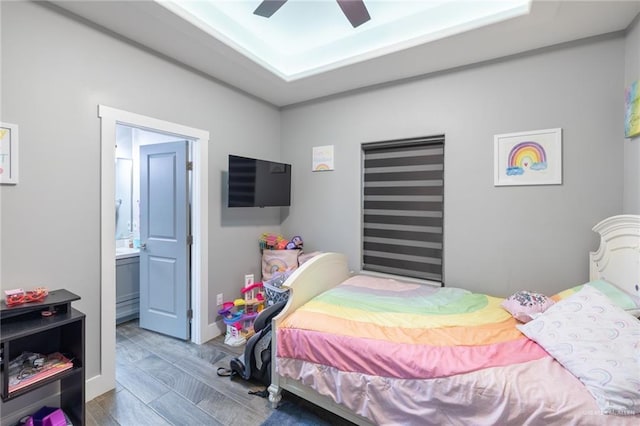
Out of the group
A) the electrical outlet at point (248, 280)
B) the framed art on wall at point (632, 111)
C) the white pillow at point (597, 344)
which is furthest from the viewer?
the electrical outlet at point (248, 280)

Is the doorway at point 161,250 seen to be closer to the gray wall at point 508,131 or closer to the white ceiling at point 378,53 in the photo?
the white ceiling at point 378,53

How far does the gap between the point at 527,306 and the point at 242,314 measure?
2.48 meters

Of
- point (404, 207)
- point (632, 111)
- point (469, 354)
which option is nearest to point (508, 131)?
point (632, 111)

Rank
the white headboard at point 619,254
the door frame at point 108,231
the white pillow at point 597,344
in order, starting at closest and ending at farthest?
the white pillow at point 597,344
the white headboard at point 619,254
the door frame at point 108,231

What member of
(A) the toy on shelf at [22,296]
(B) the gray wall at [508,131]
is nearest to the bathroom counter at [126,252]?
(A) the toy on shelf at [22,296]

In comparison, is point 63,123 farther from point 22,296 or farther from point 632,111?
point 632,111

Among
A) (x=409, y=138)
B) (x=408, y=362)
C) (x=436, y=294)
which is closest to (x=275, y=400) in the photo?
(x=408, y=362)

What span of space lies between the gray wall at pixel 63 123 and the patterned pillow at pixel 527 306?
2.97 metres

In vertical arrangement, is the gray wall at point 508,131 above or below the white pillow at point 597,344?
above

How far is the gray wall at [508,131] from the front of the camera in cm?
215

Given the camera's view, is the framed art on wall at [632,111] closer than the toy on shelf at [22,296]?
No

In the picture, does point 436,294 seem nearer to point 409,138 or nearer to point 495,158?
point 495,158

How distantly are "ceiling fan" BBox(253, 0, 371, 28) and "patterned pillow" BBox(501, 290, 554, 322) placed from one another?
7.52 feet

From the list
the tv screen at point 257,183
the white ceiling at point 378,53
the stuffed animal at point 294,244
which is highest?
the white ceiling at point 378,53
